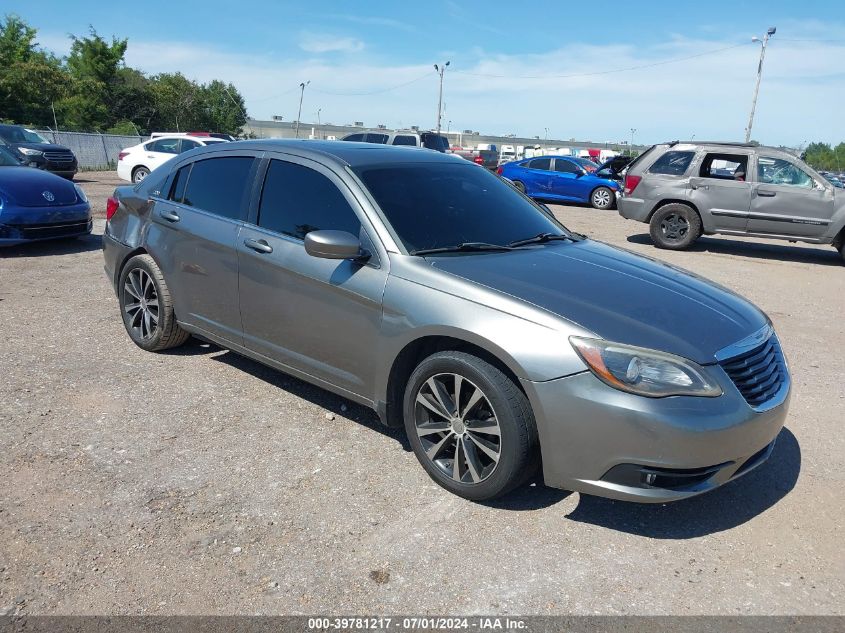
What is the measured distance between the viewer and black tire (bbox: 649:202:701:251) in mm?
12031

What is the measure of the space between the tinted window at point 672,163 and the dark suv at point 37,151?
55.5ft

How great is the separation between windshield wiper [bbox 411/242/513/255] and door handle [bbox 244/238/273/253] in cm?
101

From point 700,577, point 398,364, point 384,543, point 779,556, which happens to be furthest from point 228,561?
point 779,556

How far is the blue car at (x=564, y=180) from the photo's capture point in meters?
19.6

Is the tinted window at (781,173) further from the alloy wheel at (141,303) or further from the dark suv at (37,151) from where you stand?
the dark suv at (37,151)

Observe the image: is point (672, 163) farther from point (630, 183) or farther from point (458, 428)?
point (458, 428)

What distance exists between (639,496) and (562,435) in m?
0.40

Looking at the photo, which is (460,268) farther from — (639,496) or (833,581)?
(833,581)

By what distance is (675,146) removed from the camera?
12273 millimetres

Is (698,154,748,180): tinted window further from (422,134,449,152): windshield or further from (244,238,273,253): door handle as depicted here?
(422,134,449,152): windshield

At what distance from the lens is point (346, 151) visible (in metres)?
4.29

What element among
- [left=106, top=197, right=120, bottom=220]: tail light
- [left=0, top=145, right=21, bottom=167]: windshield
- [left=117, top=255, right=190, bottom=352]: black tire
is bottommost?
[left=117, top=255, right=190, bottom=352]: black tire

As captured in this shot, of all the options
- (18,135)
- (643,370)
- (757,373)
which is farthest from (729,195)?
(18,135)

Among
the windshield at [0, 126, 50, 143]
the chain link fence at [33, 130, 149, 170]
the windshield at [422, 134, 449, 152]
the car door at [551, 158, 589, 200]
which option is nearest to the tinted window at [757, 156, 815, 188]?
the car door at [551, 158, 589, 200]
